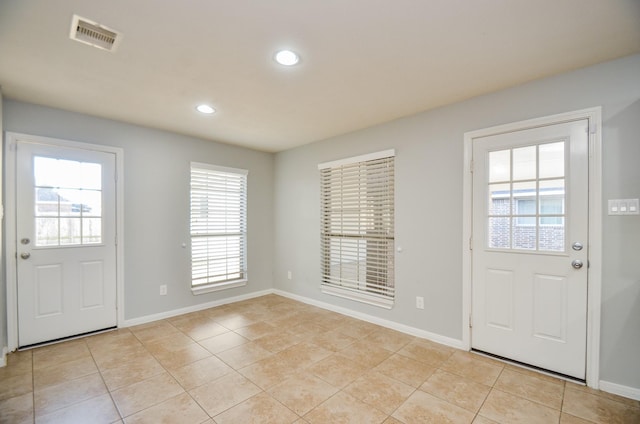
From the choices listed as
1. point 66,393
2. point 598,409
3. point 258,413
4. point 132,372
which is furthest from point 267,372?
point 598,409

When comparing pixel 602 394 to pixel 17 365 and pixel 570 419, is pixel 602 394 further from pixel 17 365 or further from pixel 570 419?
pixel 17 365

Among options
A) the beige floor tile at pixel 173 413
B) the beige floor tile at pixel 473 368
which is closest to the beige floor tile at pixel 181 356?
the beige floor tile at pixel 173 413

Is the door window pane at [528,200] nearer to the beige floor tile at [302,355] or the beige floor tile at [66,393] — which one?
the beige floor tile at [302,355]

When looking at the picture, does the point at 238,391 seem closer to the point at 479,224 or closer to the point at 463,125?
the point at 479,224

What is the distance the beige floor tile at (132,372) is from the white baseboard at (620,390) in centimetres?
348

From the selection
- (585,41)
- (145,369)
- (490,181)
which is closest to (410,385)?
(490,181)

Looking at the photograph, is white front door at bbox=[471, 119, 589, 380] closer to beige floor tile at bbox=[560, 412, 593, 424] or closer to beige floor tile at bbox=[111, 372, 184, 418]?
beige floor tile at bbox=[560, 412, 593, 424]

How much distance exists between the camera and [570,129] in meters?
2.32

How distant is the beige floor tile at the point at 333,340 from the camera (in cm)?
299

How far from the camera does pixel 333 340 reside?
3.14 metres

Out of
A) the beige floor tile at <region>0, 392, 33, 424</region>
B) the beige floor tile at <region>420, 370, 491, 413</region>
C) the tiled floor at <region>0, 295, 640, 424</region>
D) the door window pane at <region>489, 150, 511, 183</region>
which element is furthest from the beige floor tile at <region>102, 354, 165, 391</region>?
the door window pane at <region>489, 150, 511, 183</region>

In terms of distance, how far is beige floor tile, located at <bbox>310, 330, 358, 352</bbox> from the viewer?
2994mm

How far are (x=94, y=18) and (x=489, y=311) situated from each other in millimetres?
3708

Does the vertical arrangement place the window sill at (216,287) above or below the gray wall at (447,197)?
below
